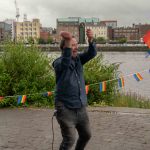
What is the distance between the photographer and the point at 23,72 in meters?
11.4

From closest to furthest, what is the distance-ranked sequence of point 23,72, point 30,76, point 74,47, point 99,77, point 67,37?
point 67,37, point 74,47, point 30,76, point 23,72, point 99,77

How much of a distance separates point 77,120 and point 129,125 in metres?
3.32

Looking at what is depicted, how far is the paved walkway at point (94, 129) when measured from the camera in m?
6.65

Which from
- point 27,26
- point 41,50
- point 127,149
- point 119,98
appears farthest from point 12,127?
point 27,26

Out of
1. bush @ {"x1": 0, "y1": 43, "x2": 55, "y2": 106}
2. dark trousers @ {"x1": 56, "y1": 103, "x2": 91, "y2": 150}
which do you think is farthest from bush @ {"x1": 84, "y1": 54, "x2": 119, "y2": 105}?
dark trousers @ {"x1": 56, "y1": 103, "x2": 91, "y2": 150}

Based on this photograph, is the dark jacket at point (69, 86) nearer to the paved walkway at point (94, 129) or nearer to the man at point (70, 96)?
the man at point (70, 96)

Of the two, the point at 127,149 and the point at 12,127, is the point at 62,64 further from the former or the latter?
the point at 12,127

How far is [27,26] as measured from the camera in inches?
6644

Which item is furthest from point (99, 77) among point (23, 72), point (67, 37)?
point (67, 37)

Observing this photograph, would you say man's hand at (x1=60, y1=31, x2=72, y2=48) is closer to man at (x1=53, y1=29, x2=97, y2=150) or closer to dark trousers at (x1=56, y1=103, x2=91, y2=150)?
man at (x1=53, y1=29, x2=97, y2=150)

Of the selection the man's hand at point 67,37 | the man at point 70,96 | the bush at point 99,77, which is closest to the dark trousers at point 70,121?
the man at point 70,96

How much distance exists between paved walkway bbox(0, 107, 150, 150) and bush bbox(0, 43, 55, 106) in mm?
823

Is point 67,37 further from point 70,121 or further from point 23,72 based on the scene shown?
point 23,72

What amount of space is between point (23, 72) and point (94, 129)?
4098 mm
